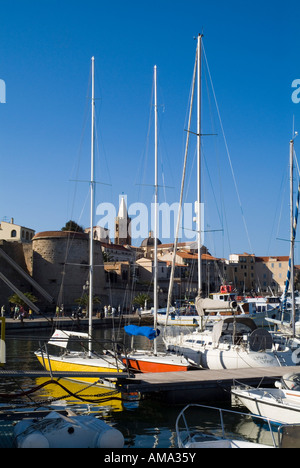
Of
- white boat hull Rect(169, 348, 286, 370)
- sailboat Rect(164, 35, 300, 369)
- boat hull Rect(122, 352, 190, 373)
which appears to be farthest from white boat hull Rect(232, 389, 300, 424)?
sailboat Rect(164, 35, 300, 369)

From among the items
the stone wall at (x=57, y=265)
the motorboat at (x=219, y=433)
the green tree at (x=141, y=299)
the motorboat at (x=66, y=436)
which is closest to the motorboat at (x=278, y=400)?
the motorboat at (x=219, y=433)

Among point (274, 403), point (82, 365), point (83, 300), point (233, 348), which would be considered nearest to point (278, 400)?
point (274, 403)

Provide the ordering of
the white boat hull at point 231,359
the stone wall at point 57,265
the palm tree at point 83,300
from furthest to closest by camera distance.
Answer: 1. the stone wall at point 57,265
2. the palm tree at point 83,300
3. the white boat hull at point 231,359

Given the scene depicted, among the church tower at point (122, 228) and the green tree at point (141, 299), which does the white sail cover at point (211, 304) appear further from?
the church tower at point (122, 228)

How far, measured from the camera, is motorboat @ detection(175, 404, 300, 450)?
28.6 feet

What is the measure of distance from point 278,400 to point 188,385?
11.5ft

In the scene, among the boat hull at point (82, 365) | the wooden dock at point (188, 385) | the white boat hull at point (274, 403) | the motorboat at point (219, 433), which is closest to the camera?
the motorboat at point (219, 433)

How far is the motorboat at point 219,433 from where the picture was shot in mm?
8703

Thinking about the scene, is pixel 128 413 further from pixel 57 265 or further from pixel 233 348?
pixel 57 265

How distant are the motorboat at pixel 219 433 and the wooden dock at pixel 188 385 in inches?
23.0

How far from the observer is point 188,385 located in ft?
51.7
